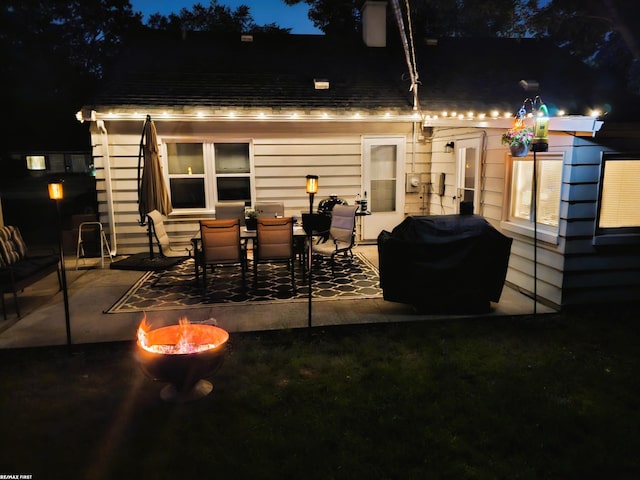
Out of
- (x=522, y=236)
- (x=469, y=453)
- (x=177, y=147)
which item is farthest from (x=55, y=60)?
(x=469, y=453)

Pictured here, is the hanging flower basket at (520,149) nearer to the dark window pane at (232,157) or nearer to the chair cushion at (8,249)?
the dark window pane at (232,157)

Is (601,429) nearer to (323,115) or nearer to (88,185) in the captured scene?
(323,115)

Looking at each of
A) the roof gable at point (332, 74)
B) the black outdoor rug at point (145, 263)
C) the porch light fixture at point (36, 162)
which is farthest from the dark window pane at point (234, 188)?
the porch light fixture at point (36, 162)

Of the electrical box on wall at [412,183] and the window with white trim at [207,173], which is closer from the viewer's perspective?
the window with white trim at [207,173]

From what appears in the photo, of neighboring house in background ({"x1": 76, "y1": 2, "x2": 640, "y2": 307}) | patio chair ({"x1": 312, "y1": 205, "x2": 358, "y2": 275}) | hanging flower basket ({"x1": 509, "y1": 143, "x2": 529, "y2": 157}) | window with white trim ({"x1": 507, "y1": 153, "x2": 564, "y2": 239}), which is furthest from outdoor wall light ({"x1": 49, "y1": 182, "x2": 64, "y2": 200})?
window with white trim ({"x1": 507, "y1": 153, "x2": 564, "y2": 239})

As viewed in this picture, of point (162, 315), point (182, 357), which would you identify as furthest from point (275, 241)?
point (182, 357)

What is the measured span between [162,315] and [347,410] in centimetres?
304

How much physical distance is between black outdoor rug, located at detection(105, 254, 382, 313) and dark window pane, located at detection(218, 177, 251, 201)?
1.91 meters

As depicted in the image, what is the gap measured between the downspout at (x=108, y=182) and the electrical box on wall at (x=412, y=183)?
6135 millimetres

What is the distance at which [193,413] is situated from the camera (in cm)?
352

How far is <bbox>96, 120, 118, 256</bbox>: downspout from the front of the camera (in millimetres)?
8504

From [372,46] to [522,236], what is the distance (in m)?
7.12

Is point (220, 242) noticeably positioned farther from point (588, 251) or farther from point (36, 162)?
point (36, 162)

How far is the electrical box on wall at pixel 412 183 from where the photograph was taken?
9.80m
